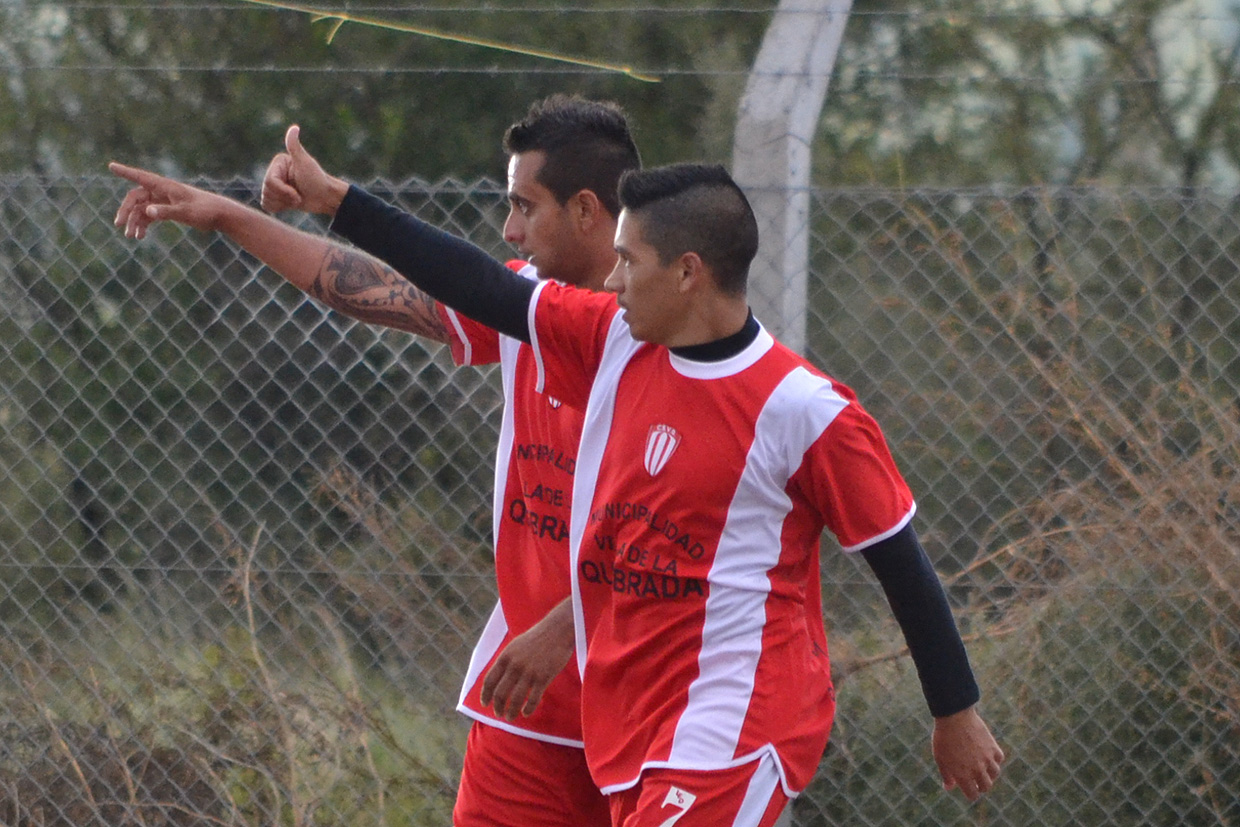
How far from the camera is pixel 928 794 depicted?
417 centimetres

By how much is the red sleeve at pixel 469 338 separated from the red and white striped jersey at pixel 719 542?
16.5 inches

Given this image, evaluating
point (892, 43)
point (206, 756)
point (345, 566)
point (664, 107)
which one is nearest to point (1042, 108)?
point (892, 43)

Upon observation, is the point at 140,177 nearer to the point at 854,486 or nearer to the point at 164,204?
the point at 164,204

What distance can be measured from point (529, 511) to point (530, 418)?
7.2 inches

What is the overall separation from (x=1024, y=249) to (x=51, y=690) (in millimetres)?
3535

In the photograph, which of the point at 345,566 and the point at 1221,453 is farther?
the point at 345,566

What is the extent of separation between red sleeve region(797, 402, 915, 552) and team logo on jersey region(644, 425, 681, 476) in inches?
8.8

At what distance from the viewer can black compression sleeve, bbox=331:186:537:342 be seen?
246 cm

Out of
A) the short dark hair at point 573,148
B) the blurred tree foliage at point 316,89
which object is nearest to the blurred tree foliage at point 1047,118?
the blurred tree foliage at point 316,89

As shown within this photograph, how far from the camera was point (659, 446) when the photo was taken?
2.45 metres

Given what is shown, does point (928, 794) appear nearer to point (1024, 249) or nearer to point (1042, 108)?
point (1024, 249)

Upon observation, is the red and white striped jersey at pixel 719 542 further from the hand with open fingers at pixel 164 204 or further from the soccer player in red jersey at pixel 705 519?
the hand with open fingers at pixel 164 204

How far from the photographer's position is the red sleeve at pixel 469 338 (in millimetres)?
2932

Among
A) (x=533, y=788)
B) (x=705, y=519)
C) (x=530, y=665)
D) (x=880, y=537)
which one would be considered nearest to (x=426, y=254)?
(x=705, y=519)
